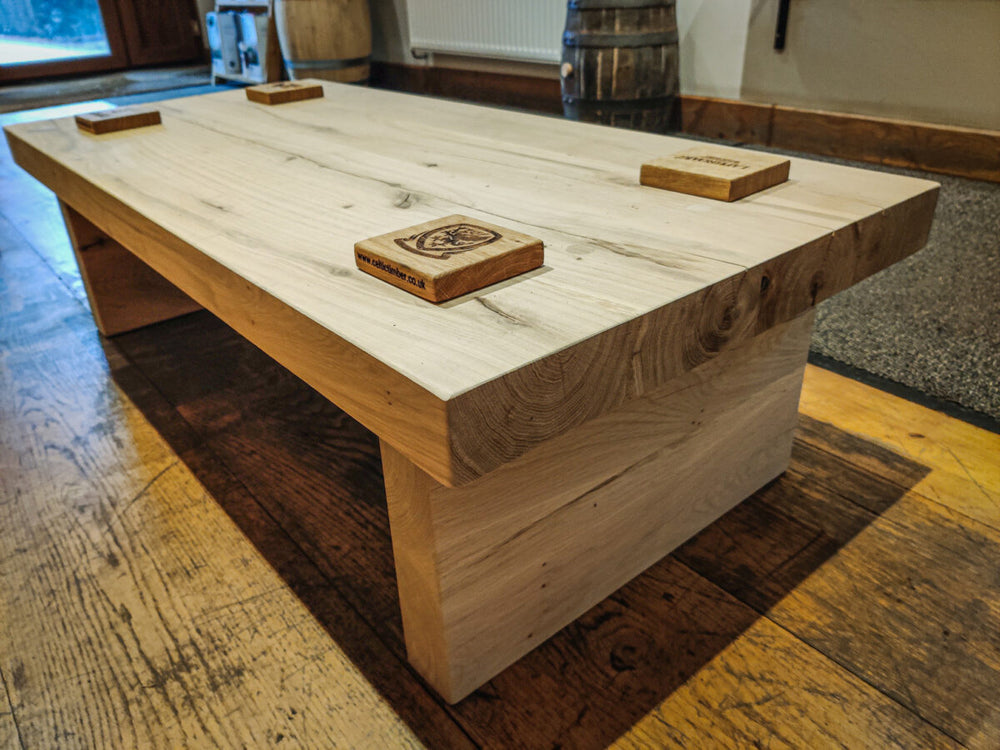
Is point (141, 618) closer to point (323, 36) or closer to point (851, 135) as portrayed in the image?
point (851, 135)

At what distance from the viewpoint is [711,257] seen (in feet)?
2.15

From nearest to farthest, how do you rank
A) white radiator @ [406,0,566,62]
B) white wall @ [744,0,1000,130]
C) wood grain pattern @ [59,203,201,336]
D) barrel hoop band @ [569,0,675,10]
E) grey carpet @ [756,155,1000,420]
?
grey carpet @ [756,155,1000,420], wood grain pattern @ [59,203,201,336], white wall @ [744,0,1000,130], barrel hoop band @ [569,0,675,10], white radiator @ [406,0,566,62]

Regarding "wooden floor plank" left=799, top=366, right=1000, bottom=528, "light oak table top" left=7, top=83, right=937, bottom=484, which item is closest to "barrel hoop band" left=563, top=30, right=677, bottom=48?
"light oak table top" left=7, top=83, right=937, bottom=484

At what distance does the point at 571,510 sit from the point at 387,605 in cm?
24

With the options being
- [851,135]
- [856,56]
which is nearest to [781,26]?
[856,56]

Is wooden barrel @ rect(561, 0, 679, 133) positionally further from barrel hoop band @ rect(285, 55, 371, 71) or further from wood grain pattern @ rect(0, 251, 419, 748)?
barrel hoop band @ rect(285, 55, 371, 71)

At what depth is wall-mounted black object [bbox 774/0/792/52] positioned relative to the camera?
1.93 metres

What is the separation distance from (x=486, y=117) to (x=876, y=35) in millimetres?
1059

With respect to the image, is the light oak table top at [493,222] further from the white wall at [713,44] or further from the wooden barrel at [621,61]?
the white wall at [713,44]

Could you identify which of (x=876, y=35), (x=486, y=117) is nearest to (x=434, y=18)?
(x=876, y=35)

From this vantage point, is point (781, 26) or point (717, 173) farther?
point (781, 26)

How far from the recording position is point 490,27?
290 centimetres

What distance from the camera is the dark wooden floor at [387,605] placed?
2.24ft

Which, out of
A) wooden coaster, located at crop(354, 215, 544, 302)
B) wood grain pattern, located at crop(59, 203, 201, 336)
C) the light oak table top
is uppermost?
wooden coaster, located at crop(354, 215, 544, 302)
